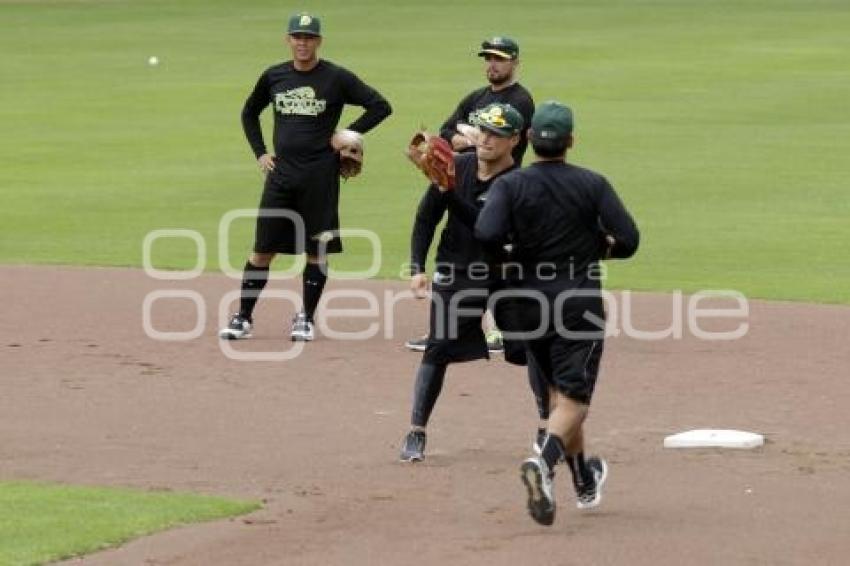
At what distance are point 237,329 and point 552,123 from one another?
19.2ft

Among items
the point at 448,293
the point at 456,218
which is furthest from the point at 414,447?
the point at 456,218

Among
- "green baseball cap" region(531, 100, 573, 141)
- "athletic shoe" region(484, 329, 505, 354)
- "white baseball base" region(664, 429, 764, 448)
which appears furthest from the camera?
"athletic shoe" region(484, 329, 505, 354)

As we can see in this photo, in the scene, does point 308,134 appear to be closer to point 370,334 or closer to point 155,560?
point 370,334

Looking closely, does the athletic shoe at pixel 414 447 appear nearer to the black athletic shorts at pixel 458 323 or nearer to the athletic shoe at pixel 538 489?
the black athletic shorts at pixel 458 323

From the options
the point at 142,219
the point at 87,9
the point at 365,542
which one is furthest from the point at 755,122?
the point at 87,9

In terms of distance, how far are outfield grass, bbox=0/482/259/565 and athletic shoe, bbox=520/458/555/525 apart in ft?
4.73

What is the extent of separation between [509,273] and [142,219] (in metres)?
12.1

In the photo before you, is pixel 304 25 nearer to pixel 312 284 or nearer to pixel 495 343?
pixel 312 284

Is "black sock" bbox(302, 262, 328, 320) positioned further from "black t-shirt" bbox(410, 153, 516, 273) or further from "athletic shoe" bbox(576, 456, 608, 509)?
"athletic shoe" bbox(576, 456, 608, 509)

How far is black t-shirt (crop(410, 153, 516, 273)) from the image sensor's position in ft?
36.8

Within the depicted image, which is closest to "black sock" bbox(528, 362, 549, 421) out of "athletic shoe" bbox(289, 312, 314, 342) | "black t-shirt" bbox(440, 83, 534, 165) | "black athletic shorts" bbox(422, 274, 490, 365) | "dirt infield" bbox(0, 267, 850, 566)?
"dirt infield" bbox(0, 267, 850, 566)

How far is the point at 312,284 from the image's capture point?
1559 cm

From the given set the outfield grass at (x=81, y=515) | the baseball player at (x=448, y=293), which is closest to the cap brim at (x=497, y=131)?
the baseball player at (x=448, y=293)

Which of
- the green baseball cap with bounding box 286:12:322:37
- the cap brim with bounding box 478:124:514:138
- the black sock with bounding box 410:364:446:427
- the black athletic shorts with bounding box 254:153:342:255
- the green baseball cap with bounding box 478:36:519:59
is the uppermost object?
the green baseball cap with bounding box 286:12:322:37
